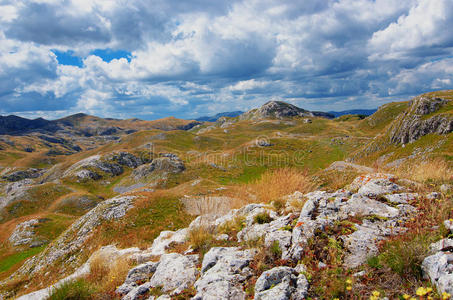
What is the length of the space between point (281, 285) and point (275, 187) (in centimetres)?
756

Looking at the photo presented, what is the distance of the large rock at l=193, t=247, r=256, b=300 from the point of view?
5375 mm

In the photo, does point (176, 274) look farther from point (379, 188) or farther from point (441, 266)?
point (379, 188)

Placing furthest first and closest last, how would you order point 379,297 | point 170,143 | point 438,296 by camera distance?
point 170,143, point 379,297, point 438,296

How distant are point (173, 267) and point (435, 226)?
288 inches

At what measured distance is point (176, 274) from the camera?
23.2 feet

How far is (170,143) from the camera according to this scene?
13312 cm

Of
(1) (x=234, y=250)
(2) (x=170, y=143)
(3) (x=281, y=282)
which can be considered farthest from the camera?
(2) (x=170, y=143)

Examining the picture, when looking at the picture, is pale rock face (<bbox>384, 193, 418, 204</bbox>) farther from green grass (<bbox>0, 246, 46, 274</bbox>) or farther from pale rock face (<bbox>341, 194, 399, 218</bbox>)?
green grass (<bbox>0, 246, 46, 274</bbox>)

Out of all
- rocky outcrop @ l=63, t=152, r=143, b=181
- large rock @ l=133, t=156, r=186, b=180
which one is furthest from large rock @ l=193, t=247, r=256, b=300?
rocky outcrop @ l=63, t=152, r=143, b=181

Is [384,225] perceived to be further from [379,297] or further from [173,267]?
[173,267]

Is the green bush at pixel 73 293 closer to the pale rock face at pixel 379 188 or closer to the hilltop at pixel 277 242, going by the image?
the hilltop at pixel 277 242

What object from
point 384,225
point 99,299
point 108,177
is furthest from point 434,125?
point 108,177

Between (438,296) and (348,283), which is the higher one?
(438,296)

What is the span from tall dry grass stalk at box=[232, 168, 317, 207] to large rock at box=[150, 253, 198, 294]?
533 cm
